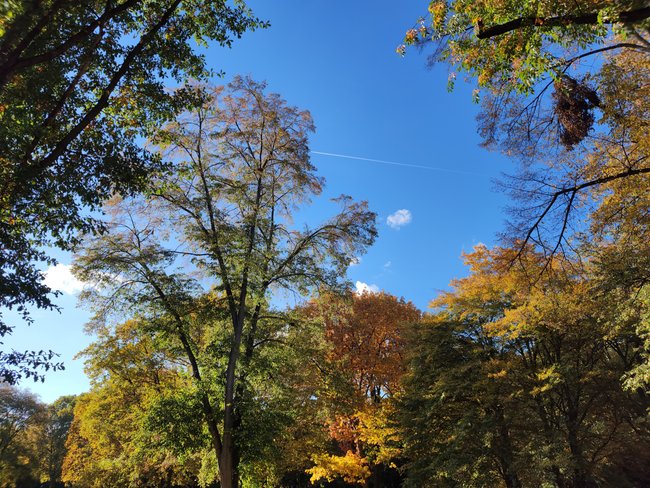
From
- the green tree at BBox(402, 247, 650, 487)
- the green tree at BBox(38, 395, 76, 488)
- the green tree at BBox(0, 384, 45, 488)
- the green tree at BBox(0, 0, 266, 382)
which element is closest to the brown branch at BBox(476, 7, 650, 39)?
the green tree at BBox(0, 0, 266, 382)

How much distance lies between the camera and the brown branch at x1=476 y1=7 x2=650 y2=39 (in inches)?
157

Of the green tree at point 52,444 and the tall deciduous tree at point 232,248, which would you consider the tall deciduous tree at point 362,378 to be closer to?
the tall deciduous tree at point 232,248

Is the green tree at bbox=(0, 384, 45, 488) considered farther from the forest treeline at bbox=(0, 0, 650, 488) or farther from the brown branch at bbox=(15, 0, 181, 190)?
the brown branch at bbox=(15, 0, 181, 190)

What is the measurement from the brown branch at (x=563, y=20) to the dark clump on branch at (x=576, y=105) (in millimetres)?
1153

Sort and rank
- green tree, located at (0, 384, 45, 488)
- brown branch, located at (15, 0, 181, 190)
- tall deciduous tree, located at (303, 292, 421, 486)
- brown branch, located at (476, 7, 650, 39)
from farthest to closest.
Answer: green tree, located at (0, 384, 45, 488) → tall deciduous tree, located at (303, 292, 421, 486) → brown branch, located at (15, 0, 181, 190) → brown branch, located at (476, 7, 650, 39)

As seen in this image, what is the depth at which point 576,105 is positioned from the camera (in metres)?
5.60

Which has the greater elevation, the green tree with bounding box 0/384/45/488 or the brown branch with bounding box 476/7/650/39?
the brown branch with bounding box 476/7/650/39

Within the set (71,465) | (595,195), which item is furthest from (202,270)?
(71,465)

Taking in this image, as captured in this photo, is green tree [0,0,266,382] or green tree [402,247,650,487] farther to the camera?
green tree [402,247,650,487]

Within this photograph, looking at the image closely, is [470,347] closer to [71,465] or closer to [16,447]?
[71,465]

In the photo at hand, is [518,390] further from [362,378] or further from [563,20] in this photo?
[563,20]

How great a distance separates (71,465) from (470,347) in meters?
29.5

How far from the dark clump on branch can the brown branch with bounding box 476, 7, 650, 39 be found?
1.15m

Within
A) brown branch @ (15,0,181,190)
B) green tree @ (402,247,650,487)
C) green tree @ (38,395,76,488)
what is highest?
brown branch @ (15,0,181,190)
